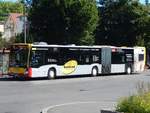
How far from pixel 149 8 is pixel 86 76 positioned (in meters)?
23.9

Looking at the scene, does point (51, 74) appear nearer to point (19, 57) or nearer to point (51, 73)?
point (51, 73)

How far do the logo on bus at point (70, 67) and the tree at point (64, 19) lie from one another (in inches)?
384

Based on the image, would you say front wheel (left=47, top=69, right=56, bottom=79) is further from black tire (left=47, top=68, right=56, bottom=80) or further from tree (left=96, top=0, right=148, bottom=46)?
tree (left=96, top=0, right=148, bottom=46)

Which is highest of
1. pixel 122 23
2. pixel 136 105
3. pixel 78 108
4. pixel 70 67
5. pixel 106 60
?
pixel 122 23

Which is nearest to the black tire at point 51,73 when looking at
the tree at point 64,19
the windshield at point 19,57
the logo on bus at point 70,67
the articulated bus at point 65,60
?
the articulated bus at point 65,60

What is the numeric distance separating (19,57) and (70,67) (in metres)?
4.87

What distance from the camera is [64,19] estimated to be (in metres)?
52.0

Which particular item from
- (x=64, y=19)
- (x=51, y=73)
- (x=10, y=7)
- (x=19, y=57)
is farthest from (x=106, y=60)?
(x=10, y=7)

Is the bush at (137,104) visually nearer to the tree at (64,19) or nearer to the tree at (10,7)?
the tree at (64,19)

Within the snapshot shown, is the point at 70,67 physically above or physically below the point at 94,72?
above

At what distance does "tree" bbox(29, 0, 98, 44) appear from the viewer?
170 feet

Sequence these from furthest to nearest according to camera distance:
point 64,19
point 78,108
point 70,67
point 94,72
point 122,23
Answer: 1. point 122,23
2. point 64,19
3. point 94,72
4. point 70,67
5. point 78,108

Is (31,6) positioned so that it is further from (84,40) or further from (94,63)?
(94,63)

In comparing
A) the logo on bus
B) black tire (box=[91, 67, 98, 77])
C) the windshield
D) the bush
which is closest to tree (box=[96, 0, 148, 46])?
black tire (box=[91, 67, 98, 77])
